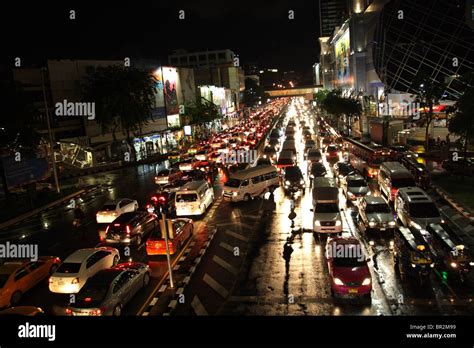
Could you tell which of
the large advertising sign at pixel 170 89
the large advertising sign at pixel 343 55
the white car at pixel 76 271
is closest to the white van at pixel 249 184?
the white car at pixel 76 271

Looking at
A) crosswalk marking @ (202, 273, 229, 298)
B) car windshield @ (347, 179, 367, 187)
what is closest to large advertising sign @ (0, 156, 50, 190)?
crosswalk marking @ (202, 273, 229, 298)

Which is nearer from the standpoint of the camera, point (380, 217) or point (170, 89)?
point (380, 217)

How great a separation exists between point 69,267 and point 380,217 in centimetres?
1469

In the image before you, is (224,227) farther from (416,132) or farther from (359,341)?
(416,132)

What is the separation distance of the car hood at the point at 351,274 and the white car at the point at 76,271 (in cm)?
965

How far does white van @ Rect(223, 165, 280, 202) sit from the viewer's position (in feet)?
97.8

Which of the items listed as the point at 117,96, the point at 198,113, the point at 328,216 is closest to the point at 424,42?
the point at 198,113

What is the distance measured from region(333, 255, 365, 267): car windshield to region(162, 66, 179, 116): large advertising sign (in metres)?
64.6

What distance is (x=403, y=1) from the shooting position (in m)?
86.3

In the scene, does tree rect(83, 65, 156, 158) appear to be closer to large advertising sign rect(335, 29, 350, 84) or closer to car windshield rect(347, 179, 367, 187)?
car windshield rect(347, 179, 367, 187)

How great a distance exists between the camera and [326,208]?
74.4 feet

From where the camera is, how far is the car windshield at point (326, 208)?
2253 centimetres

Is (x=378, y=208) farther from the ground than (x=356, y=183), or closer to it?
closer to it

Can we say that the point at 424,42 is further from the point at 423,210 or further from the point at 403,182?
the point at 423,210
